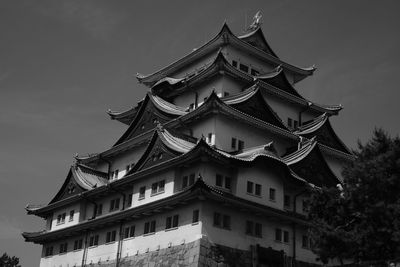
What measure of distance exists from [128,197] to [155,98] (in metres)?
9.72

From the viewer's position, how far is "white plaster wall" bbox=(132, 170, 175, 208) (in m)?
41.0

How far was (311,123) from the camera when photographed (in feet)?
171

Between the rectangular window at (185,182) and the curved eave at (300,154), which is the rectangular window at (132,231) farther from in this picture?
the curved eave at (300,154)

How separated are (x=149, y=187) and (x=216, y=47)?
17457 millimetres

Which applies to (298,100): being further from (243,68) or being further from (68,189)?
(68,189)

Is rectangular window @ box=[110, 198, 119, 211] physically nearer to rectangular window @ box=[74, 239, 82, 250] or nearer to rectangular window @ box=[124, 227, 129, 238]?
rectangular window @ box=[124, 227, 129, 238]

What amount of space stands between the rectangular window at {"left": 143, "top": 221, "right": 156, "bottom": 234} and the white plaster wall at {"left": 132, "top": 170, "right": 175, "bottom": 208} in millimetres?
1660

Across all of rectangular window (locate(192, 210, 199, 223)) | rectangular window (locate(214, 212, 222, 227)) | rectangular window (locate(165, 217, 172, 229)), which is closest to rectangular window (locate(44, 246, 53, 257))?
rectangular window (locate(165, 217, 172, 229))

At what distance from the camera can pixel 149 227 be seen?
1651 inches

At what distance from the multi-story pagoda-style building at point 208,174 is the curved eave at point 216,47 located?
11cm

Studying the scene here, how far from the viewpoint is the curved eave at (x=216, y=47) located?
2079 inches

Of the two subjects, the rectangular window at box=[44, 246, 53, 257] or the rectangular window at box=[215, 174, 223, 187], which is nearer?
the rectangular window at box=[215, 174, 223, 187]

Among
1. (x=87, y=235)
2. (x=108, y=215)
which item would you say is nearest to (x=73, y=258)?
(x=87, y=235)

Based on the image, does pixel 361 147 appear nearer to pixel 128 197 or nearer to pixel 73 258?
pixel 128 197
